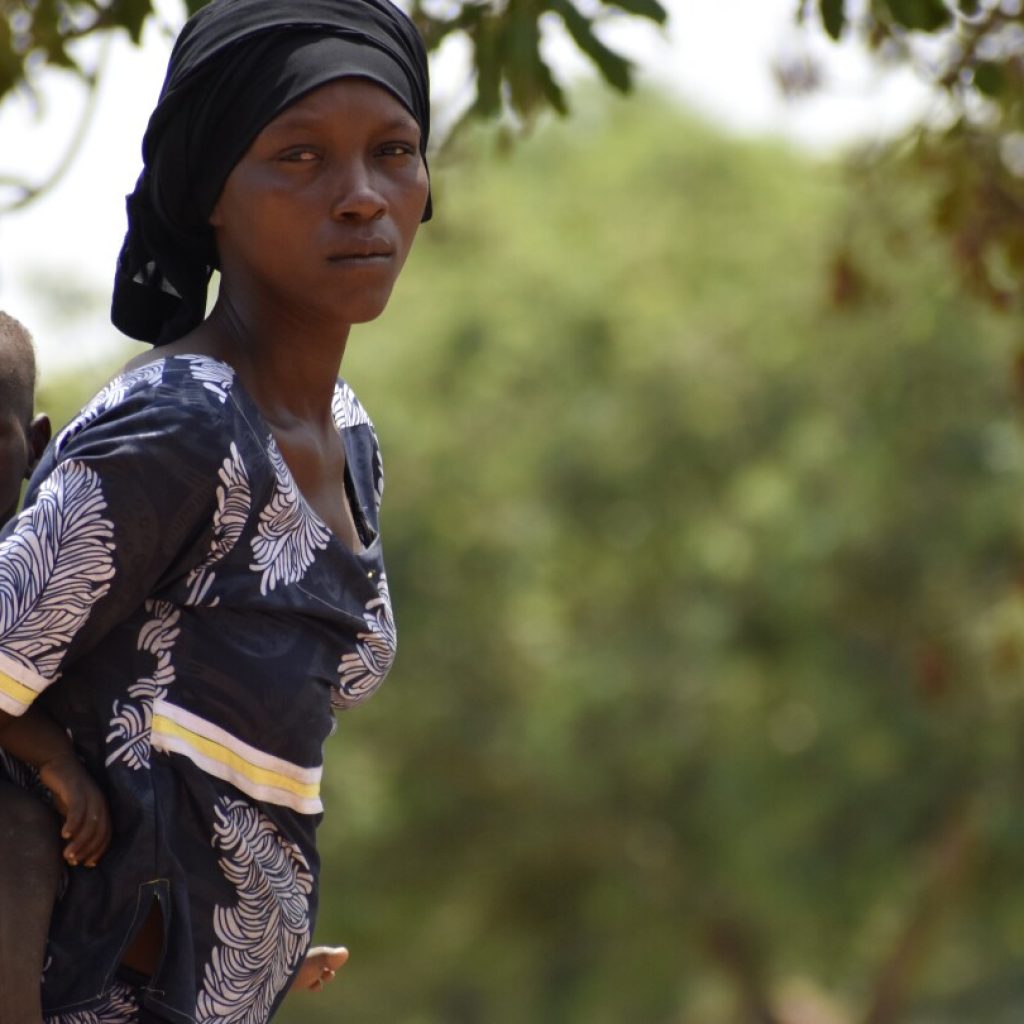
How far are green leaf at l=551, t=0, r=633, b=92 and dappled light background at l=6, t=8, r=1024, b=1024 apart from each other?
10077mm

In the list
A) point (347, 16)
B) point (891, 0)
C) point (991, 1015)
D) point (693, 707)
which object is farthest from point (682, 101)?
point (347, 16)

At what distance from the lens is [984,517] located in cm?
1438

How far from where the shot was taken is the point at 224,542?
1.98 m

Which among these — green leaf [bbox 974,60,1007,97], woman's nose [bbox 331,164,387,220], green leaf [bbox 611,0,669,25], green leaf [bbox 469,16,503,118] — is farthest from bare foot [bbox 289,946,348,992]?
green leaf [bbox 974,60,1007,97]

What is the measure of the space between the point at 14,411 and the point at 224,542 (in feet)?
1.23

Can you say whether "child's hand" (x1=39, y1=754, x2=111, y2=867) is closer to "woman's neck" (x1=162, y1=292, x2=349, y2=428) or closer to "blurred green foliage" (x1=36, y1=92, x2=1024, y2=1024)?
"woman's neck" (x1=162, y1=292, x2=349, y2=428)

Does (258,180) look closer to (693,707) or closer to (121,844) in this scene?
(121,844)

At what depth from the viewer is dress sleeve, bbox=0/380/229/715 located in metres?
1.87

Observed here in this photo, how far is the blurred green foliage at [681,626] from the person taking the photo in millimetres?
15070

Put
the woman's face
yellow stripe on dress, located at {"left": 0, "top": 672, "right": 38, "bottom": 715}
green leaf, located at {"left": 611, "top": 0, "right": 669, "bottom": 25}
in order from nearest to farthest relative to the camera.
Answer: yellow stripe on dress, located at {"left": 0, "top": 672, "right": 38, "bottom": 715} < the woman's face < green leaf, located at {"left": 611, "top": 0, "right": 669, "bottom": 25}

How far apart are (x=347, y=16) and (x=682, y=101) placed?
20.7 m

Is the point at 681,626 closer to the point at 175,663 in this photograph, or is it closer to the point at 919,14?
the point at 919,14

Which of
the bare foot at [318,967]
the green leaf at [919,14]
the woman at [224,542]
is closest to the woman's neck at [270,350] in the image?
the woman at [224,542]

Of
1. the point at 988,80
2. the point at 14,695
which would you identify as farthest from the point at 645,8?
the point at 14,695
